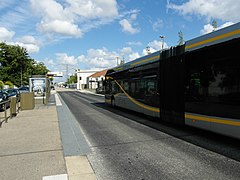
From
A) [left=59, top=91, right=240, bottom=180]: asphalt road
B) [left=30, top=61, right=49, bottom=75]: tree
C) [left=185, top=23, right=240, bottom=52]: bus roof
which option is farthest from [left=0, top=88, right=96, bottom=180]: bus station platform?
[left=30, top=61, right=49, bottom=75]: tree

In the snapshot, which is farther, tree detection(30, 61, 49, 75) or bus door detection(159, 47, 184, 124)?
tree detection(30, 61, 49, 75)

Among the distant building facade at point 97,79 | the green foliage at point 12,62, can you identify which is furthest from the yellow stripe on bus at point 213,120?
the green foliage at point 12,62

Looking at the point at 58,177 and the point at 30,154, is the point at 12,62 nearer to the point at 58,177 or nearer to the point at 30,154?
the point at 30,154

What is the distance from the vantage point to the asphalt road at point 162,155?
4355mm

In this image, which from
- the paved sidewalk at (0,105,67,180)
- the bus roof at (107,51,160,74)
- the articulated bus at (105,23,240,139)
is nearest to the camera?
the paved sidewalk at (0,105,67,180)

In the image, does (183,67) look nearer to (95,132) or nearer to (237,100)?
(237,100)

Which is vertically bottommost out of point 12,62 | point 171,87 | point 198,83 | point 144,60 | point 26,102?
point 26,102

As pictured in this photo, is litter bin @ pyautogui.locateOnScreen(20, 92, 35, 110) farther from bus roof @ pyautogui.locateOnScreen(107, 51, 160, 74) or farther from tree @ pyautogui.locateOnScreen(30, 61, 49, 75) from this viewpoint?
tree @ pyautogui.locateOnScreen(30, 61, 49, 75)

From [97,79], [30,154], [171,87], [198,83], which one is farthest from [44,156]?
[97,79]

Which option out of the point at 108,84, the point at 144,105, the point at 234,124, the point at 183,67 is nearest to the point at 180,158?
the point at 234,124

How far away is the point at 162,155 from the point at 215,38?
367 cm

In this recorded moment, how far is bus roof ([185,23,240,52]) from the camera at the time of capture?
18.7 ft

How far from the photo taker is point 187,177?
163 inches

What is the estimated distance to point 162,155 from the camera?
5488 mm
